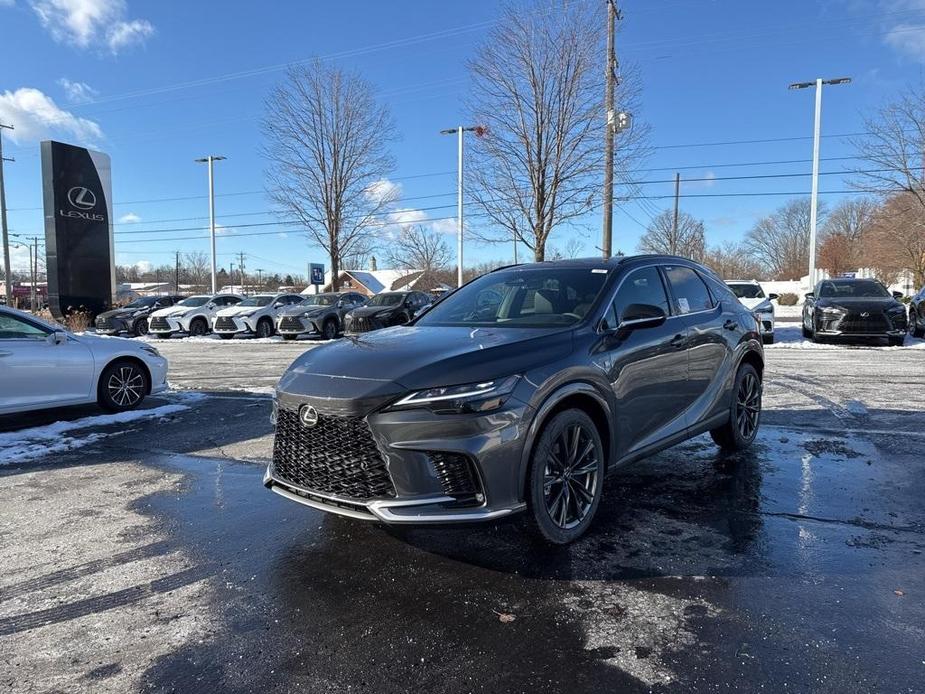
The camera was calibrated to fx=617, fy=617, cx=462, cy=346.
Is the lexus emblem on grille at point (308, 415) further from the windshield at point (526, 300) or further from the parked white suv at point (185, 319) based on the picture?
the parked white suv at point (185, 319)

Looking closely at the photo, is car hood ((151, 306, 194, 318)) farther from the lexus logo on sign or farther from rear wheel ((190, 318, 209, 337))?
the lexus logo on sign

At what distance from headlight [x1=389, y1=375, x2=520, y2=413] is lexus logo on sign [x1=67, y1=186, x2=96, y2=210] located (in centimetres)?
2961

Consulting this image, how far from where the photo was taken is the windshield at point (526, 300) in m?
4.12

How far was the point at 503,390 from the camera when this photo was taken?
3180 millimetres

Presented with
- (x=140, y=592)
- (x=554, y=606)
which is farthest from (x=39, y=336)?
(x=554, y=606)

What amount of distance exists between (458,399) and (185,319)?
23570mm

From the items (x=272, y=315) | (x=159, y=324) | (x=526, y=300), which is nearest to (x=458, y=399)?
(x=526, y=300)

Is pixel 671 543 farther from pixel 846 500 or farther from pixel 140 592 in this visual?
pixel 140 592

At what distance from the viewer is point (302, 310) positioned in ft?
69.6

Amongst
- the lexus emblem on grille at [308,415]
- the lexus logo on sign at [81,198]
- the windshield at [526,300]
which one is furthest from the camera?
the lexus logo on sign at [81,198]

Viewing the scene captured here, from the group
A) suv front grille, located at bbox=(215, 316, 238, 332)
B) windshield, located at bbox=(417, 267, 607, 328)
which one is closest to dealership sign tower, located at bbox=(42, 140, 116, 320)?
suv front grille, located at bbox=(215, 316, 238, 332)

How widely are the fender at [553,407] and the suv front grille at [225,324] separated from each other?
69.3 ft

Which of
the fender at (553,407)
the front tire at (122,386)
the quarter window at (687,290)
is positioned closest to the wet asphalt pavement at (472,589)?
the fender at (553,407)

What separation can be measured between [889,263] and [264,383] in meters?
43.1
